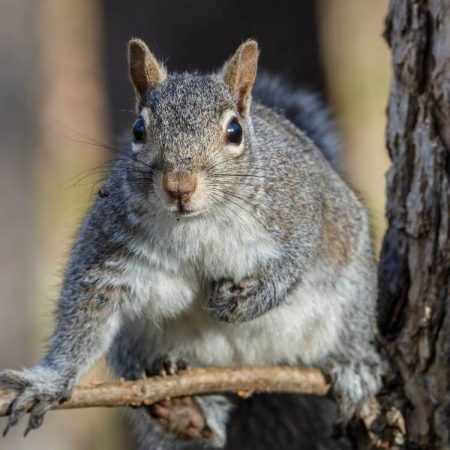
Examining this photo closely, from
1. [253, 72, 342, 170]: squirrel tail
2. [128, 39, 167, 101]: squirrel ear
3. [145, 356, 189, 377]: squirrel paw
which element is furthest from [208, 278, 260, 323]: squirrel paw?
[253, 72, 342, 170]: squirrel tail

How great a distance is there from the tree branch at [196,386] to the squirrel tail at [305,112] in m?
1.08

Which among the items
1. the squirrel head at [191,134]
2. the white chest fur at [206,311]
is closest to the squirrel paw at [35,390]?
the white chest fur at [206,311]

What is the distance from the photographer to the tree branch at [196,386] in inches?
116

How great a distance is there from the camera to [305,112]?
4258 millimetres

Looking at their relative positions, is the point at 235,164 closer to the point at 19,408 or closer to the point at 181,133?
the point at 181,133

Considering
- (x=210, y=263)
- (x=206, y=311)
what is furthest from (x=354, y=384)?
(x=210, y=263)

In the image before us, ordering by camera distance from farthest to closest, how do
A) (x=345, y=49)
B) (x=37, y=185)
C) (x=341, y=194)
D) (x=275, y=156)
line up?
(x=345, y=49) < (x=37, y=185) < (x=341, y=194) < (x=275, y=156)

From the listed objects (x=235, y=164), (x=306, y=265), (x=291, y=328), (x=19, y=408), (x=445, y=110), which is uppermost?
(x=445, y=110)

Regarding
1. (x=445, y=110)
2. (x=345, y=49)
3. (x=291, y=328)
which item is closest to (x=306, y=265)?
(x=291, y=328)

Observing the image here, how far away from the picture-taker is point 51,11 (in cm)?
725

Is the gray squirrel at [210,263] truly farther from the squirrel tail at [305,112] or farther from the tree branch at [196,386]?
the squirrel tail at [305,112]

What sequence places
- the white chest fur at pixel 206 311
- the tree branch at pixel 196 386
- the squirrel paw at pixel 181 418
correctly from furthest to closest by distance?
the squirrel paw at pixel 181 418 → the white chest fur at pixel 206 311 → the tree branch at pixel 196 386

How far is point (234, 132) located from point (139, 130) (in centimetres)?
28

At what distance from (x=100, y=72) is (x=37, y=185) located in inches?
54.2
